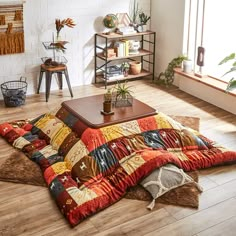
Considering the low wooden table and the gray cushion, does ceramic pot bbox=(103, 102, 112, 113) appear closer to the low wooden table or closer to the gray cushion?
the low wooden table

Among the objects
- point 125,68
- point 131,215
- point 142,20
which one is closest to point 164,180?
point 131,215

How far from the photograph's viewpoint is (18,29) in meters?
5.05

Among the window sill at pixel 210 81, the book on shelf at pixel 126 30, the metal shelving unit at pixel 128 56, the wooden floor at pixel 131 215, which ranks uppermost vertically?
the book on shelf at pixel 126 30

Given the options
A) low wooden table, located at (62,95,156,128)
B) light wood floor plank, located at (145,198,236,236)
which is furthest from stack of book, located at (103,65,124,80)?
light wood floor plank, located at (145,198,236,236)

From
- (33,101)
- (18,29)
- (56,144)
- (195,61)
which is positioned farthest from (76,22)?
(56,144)

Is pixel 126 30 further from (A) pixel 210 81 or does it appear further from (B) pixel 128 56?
(A) pixel 210 81

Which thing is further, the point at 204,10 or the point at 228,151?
the point at 204,10

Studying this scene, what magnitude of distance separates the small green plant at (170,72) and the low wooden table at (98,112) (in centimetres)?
172

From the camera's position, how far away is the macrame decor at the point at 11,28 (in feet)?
16.1

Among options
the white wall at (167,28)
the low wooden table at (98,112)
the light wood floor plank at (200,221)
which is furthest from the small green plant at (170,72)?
the light wood floor plank at (200,221)

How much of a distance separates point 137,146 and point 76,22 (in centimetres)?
255

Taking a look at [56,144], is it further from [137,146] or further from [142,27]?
[142,27]

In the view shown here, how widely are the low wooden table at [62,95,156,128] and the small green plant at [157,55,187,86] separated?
1.72 meters

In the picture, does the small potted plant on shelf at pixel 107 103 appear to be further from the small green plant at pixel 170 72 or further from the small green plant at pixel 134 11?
the small green plant at pixel 134 11
